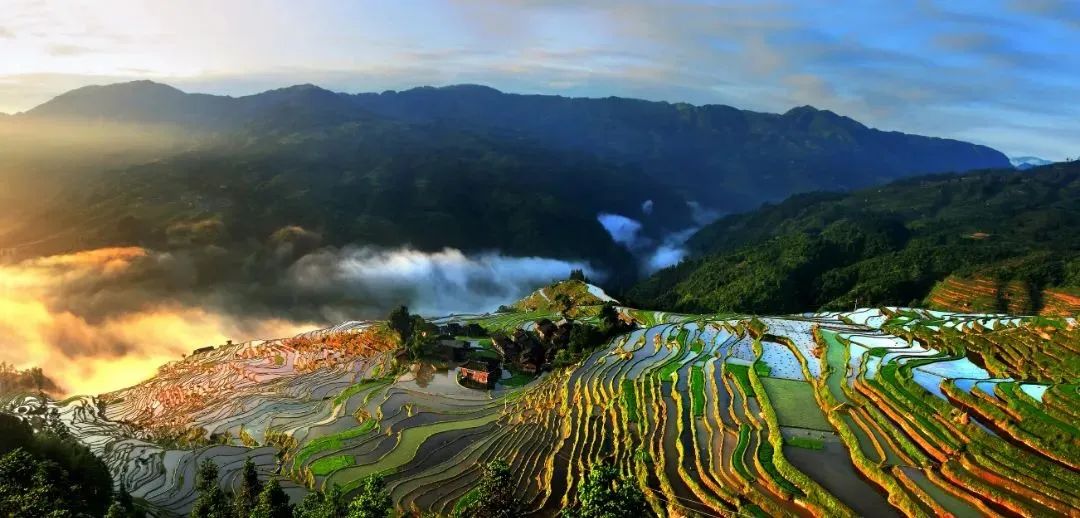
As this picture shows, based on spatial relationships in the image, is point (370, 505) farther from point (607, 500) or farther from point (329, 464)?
point (329, 464)

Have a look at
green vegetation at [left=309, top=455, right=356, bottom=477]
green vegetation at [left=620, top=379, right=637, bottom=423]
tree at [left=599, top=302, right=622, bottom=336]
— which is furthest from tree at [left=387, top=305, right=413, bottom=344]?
green vegetation at [left=620, top=379, right=637, bottom=423]

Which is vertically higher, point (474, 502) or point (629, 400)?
point (629, 400)

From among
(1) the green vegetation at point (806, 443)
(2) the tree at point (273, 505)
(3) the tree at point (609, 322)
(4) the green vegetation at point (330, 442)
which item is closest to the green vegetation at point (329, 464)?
(4) the green vegetation at point (330, 442)

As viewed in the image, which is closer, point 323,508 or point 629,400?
point 323,508

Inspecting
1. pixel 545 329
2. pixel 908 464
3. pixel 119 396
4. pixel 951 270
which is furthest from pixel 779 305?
pixel 119 396

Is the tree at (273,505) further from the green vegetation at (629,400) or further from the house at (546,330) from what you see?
the house at (546,330)

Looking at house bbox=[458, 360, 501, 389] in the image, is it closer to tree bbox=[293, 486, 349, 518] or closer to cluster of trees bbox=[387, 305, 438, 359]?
cluster of trees bbox=[387, 305, 438, 359]

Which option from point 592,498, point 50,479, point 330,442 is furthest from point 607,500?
point 50,479
